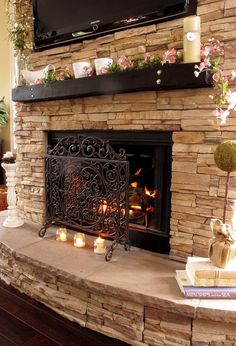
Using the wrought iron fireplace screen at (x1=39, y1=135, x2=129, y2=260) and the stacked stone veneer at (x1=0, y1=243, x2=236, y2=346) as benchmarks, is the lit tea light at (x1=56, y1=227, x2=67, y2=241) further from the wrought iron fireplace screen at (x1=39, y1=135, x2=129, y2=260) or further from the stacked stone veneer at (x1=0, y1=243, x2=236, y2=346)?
the stacked stone veneer at (x1=0, y1=243, x2=236, y2=346)

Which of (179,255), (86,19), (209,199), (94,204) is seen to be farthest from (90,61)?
(179,255)

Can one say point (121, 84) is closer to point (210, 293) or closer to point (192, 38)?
point (192, 38)

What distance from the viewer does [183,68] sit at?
1.41 m

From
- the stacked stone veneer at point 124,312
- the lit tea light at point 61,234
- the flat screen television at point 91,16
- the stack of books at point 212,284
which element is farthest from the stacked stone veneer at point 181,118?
the lit tea light at point 61,234

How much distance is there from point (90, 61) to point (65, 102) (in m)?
0.33

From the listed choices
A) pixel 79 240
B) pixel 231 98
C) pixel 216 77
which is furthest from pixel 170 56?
pixel 79 240

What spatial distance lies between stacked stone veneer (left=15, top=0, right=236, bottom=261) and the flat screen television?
0.04m

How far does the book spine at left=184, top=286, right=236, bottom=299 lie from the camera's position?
1.28m

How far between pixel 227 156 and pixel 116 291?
0.81 metres

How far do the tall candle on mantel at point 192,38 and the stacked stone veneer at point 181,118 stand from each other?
0.32ft

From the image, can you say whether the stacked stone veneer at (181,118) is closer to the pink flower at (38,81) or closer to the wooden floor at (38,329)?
the pink flower at (38,81)

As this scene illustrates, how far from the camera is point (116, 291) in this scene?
1.39 metres

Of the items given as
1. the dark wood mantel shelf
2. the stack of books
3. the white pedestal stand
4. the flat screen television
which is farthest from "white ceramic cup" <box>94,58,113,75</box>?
the stack of books

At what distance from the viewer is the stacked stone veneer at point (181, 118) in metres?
1.47
